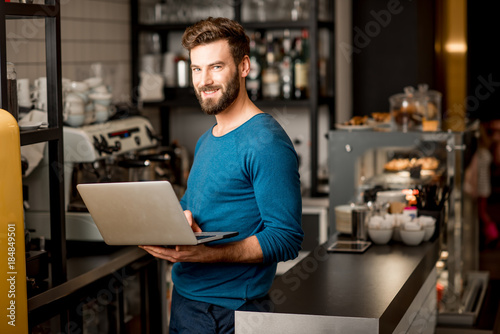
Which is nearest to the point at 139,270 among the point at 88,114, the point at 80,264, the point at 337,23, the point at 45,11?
the point at 80,264

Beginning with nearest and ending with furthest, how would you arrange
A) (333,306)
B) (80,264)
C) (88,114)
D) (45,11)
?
(333,306), (45,11), (80,264), (88,114)

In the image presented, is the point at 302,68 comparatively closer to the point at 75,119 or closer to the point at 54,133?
the point at 75,119

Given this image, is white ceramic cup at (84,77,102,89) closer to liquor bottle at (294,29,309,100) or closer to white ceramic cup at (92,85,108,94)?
white ceramic cup at (92,85,108,94)

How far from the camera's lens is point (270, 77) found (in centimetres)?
447

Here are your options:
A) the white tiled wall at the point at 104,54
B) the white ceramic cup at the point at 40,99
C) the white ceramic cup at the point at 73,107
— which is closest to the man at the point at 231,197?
the white ceramic cup at the point at 40,99

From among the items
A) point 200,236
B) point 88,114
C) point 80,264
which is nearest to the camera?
point 200,236

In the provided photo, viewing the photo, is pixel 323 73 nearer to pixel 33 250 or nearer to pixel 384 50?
pixel 384 50

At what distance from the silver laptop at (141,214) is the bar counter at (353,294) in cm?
31

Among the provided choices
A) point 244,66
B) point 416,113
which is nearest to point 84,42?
point 416,113

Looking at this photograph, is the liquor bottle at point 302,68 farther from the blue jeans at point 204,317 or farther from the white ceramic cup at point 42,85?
the blue jeans at point 204,317

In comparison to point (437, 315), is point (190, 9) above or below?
above

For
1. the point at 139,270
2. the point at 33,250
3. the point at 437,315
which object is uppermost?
the point at 33,250

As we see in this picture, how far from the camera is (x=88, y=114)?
128 inches

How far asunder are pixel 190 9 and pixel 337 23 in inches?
37.0
